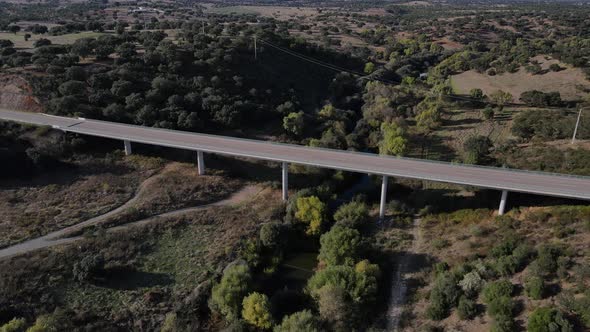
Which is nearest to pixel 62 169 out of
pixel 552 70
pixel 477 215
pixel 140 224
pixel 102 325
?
pixel 140 224

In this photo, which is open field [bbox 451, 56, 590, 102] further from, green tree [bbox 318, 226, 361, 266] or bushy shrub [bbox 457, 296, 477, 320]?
bushy shrub [bbox 457, 296, 477, 320]

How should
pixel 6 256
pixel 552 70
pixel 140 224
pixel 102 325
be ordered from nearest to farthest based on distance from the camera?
pixel 102 325, pixel 6 256, pixel 140 224, pixel 552 70

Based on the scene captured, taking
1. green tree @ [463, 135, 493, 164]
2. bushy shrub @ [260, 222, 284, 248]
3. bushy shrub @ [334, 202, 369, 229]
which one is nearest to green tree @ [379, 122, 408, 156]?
green tree @ [463, 135, 493, 164]

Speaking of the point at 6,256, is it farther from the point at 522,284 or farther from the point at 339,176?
the point at 522,284

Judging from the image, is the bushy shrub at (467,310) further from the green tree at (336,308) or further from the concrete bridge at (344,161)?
the concrete bridge at (344,161)

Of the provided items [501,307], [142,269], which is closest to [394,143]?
[501,307]
